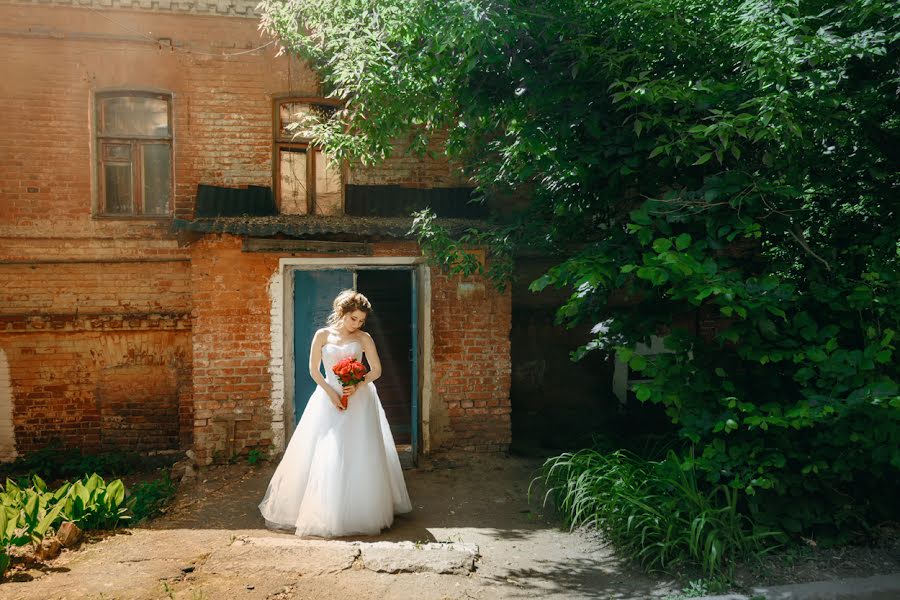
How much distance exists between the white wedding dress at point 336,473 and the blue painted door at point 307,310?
6.52 feet

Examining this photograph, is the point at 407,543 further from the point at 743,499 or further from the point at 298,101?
the point at 298,101

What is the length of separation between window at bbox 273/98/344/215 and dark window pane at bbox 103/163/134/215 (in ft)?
6.23

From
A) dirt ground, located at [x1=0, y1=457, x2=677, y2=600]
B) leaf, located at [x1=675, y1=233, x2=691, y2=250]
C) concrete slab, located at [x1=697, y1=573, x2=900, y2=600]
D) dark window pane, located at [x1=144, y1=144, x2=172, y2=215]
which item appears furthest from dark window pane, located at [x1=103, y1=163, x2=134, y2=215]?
concrete slab, located at [x1=697, y1=573, x2=900, y2=600]

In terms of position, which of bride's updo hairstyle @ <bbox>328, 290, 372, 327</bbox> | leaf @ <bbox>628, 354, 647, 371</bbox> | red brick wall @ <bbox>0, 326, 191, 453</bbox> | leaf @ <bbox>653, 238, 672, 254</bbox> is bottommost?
red brick wall @ <bbox>0, 326, 191, 453</bbox>

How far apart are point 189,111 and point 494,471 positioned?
5.66 m

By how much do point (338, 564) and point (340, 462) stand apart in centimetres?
91

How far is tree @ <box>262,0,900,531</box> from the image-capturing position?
4.29 m

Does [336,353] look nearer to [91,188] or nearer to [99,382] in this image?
[99,382]

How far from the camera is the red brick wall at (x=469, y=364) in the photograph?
24.6 feet

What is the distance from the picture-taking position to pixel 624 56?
4.56 metres

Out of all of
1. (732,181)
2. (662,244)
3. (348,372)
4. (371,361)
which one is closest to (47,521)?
(348,372)

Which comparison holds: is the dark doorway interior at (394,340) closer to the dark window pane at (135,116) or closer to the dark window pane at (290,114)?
the dark window pane at (290,114)

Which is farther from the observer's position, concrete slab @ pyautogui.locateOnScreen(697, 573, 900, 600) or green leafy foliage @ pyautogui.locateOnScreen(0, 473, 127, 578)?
green leafy foliage @ pyautogui.locateOnScreen(0, 473, 127, 578)

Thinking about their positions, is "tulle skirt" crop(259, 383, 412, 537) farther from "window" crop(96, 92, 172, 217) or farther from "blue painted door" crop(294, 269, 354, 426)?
"window" crop(96, 92, 172, 217)
